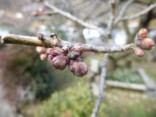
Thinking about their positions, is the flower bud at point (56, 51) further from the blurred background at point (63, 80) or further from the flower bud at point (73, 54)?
the blurred background at point (63, 80)

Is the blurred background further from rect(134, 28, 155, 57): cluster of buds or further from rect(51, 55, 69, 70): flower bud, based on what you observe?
rect(51, 55, 69, 70): flower bud

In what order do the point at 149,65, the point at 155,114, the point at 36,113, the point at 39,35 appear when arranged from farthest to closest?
1. the point at 149,65
2. the point at 36,113
3. the point at 155,114
4. the point at 39,35

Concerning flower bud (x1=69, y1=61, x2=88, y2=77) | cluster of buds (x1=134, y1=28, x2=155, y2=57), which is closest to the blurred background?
cluster of buds (x1=134, y1=28, x2=155, y2=57)

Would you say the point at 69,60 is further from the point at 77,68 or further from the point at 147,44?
the point at 147,44

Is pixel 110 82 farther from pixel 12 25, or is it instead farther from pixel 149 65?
pixel 149 65

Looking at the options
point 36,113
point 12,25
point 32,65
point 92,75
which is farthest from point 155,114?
point 12,25

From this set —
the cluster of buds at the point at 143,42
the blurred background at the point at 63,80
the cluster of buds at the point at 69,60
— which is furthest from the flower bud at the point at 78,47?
the blurred background at the point at 63,80
